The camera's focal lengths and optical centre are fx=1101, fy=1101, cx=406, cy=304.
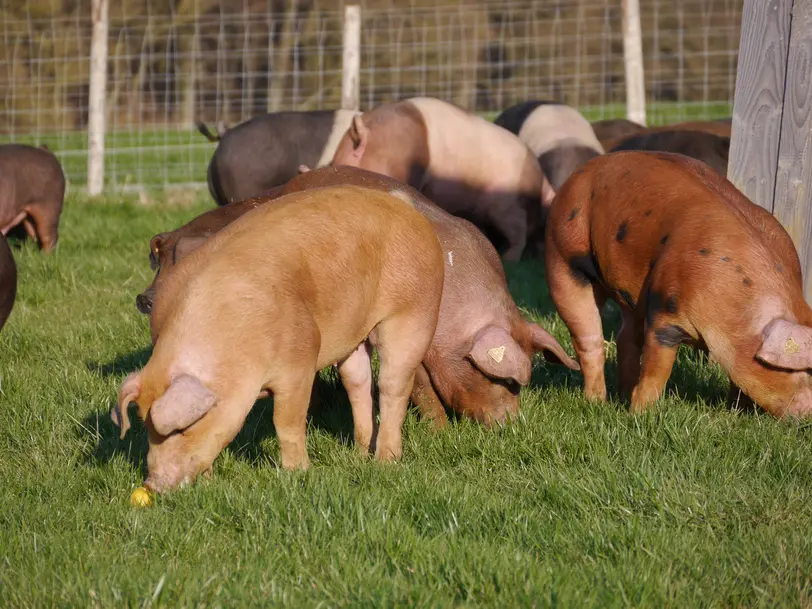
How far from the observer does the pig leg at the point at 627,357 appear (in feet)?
17.7

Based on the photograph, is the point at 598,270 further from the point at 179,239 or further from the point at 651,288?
the point at 179,239

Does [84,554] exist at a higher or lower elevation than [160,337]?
lower

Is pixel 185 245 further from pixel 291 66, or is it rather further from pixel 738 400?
pixel 291 66

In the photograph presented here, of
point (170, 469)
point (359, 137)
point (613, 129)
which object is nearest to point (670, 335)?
point (170, 469)

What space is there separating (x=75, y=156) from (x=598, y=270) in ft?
42.5

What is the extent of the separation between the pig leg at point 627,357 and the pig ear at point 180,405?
8.20 ft

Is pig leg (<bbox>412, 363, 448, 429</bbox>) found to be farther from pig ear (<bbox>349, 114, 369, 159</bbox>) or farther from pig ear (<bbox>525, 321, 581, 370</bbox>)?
pig ear (<bbox>349, 114, 369, 159</bbox>)

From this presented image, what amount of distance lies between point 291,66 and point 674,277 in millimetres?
20107

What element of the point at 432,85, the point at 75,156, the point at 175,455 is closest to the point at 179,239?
the point at 175,455

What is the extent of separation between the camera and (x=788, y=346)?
4.26m

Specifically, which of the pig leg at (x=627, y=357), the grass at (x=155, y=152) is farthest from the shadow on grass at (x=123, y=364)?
the grass at (x=155, y=152)

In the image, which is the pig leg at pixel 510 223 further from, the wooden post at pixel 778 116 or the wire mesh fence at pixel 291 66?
the wire mesh fence at pixel 291 66

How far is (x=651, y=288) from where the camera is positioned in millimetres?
4645

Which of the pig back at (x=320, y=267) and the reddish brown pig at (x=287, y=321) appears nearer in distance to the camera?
the reddish brown pig at (x=287, y=321)
